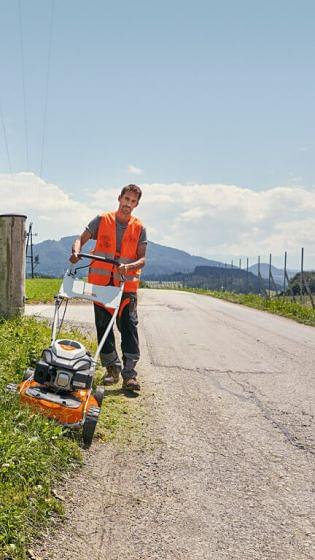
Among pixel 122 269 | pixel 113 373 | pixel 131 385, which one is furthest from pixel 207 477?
pixel 113 373

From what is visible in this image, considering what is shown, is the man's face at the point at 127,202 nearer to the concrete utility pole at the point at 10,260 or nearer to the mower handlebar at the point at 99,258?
the mower handlebar at the point at 99,258

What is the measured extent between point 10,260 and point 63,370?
13.0 feet

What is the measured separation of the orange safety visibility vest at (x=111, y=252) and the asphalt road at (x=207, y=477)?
1.24 metres

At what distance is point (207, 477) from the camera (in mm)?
3660

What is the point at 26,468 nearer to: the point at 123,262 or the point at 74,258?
the point at 74,258

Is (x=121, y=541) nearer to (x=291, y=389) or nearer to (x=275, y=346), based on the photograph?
(x=291, y=389)

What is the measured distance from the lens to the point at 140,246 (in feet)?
19.6

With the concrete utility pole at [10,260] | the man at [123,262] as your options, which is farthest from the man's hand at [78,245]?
the concrete utility pole at [10,260]

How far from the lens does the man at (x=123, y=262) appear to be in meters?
5.81

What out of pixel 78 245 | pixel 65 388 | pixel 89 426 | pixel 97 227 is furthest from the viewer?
pixel 97 227

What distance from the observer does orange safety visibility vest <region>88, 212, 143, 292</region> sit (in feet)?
19.1

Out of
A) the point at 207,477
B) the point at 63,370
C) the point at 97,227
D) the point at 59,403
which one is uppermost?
the point at 97,227

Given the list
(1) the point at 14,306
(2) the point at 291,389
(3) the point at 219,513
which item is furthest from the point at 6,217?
(3) the point at 219,513

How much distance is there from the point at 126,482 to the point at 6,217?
16.6 ft
